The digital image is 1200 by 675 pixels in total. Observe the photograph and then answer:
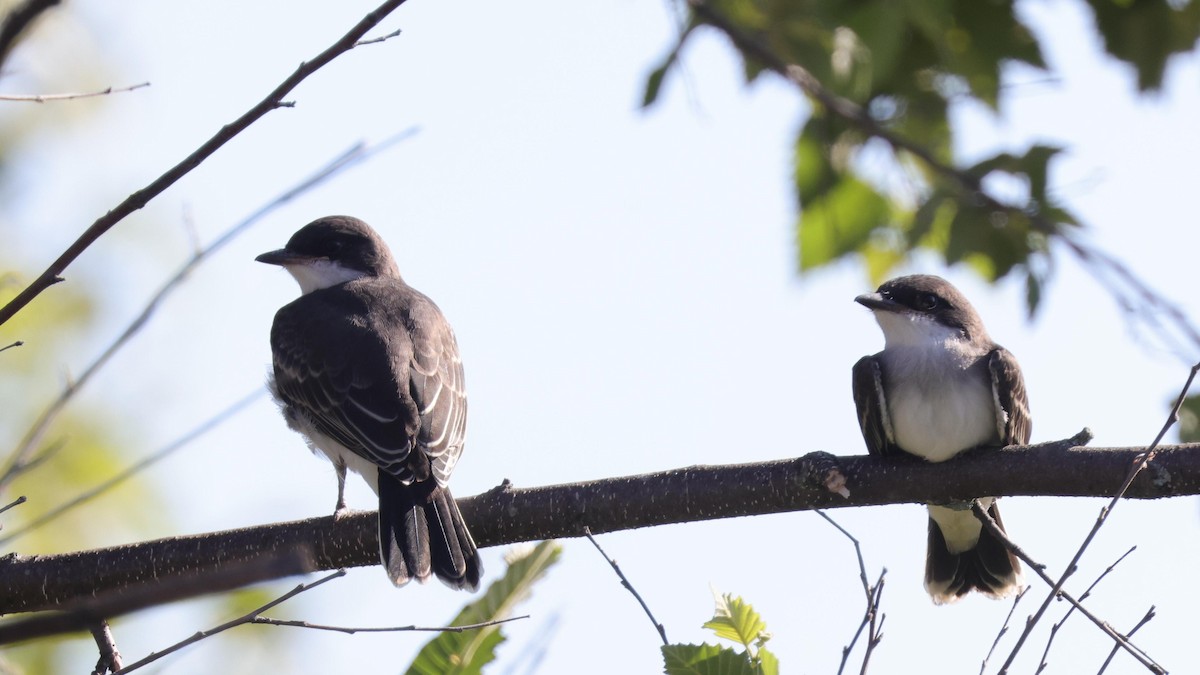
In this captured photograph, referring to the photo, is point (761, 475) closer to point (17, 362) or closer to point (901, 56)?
point (901, 56)

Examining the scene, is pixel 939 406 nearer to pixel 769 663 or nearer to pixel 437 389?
pixel 769 663

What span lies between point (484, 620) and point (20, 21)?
9.08 ft

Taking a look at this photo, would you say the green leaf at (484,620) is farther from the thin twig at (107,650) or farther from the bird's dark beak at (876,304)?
the bird's dark beak at (876,304)

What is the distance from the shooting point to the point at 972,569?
5492 millimetres

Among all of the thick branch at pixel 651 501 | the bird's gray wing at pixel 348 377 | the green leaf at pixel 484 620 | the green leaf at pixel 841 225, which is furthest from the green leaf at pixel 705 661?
the bird's gray wing at pixel 348 377

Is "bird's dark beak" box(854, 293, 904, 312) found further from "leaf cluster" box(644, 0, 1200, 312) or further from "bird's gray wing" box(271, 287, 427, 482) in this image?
"bird's gray wing" box(271, 287, 427, 482)

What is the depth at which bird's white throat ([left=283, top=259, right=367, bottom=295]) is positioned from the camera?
7.48 metres

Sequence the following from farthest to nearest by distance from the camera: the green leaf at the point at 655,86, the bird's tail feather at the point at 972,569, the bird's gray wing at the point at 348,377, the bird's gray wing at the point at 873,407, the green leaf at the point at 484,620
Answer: the bird's gray wing at the point at 348,377, the bird's tail feather at the point at 972,569, the bird's gray wing at the point at 873,407, the green leaf at the point at 655,86, the green leaf at the point at 484,620

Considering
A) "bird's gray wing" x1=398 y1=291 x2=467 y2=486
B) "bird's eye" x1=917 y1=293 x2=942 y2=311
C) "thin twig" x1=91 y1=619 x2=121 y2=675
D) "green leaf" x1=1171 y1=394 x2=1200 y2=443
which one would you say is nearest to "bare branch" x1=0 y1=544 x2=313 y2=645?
"thin twig" x1=91 y1=619 x2=121 y2=675

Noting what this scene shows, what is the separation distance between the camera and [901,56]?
4.89m

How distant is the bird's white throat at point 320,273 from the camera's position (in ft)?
24.5

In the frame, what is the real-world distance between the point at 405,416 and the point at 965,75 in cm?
277

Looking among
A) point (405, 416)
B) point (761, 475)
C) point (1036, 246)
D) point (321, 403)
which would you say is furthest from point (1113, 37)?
point (321, 403)

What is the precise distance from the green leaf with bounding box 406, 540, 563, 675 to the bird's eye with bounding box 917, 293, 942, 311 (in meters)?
2.26
